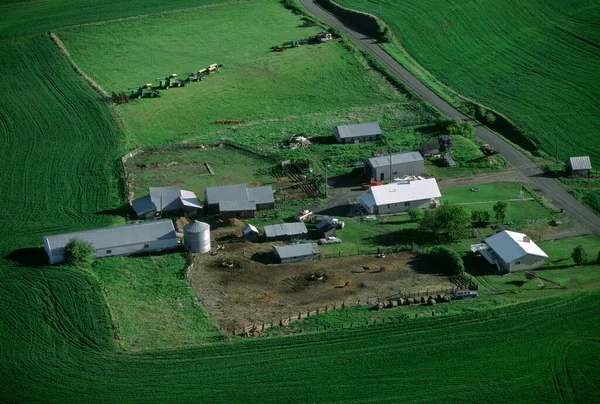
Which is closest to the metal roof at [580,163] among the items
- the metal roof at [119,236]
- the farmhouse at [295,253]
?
the farmhouse at [295,253]

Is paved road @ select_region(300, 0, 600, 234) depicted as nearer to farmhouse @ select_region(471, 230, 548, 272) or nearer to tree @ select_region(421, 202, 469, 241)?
farmhouse @ select_region(471, 230, 548, 272)

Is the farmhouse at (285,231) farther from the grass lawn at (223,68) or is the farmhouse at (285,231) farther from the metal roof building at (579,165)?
the metal roof building at (579,165)

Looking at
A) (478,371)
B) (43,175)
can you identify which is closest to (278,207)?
(43,175)

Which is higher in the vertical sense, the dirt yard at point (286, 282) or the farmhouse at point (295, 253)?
the farmhouse at point (295, 253)

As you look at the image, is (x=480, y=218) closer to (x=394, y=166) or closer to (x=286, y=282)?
(x=394, y=166)

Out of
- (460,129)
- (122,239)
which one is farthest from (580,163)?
(122,239)

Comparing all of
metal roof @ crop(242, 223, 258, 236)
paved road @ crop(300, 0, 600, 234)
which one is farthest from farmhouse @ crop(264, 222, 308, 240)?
paved road @ crop(300, 0, 600, 234)

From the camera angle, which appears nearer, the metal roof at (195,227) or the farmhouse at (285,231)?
the metal roof at (195,227)
